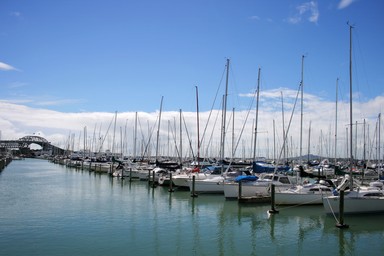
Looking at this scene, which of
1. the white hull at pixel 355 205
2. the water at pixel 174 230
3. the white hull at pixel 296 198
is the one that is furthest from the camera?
the white hull at pixel 296 198

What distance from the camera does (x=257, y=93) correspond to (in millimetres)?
44250

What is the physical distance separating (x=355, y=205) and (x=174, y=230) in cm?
1427

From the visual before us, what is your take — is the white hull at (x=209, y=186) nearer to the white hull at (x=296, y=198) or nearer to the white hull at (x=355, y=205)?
the white hull at (x=296, y=198)

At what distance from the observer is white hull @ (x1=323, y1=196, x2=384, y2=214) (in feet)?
87.9

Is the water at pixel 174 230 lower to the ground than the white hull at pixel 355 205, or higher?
lower

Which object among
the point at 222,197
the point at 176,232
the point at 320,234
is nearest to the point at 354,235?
the point at 320,234

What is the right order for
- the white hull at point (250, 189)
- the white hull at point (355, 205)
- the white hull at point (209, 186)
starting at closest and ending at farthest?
1. the white hull at point (355, 205)
2. the white hull at point (250, 189)
3. the white hull at point (209, 186)

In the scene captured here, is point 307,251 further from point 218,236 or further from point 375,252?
point 218,236

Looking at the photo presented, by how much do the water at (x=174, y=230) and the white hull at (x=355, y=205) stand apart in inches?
28.4

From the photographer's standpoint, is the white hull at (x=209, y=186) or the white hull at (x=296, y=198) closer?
the white hull at (x=296, y=198)

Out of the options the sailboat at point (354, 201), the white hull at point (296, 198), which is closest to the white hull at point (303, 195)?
the white hull at point (296, 198)

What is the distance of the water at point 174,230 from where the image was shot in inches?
747

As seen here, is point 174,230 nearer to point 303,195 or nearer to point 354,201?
point 303,195

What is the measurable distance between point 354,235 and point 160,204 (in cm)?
1802
